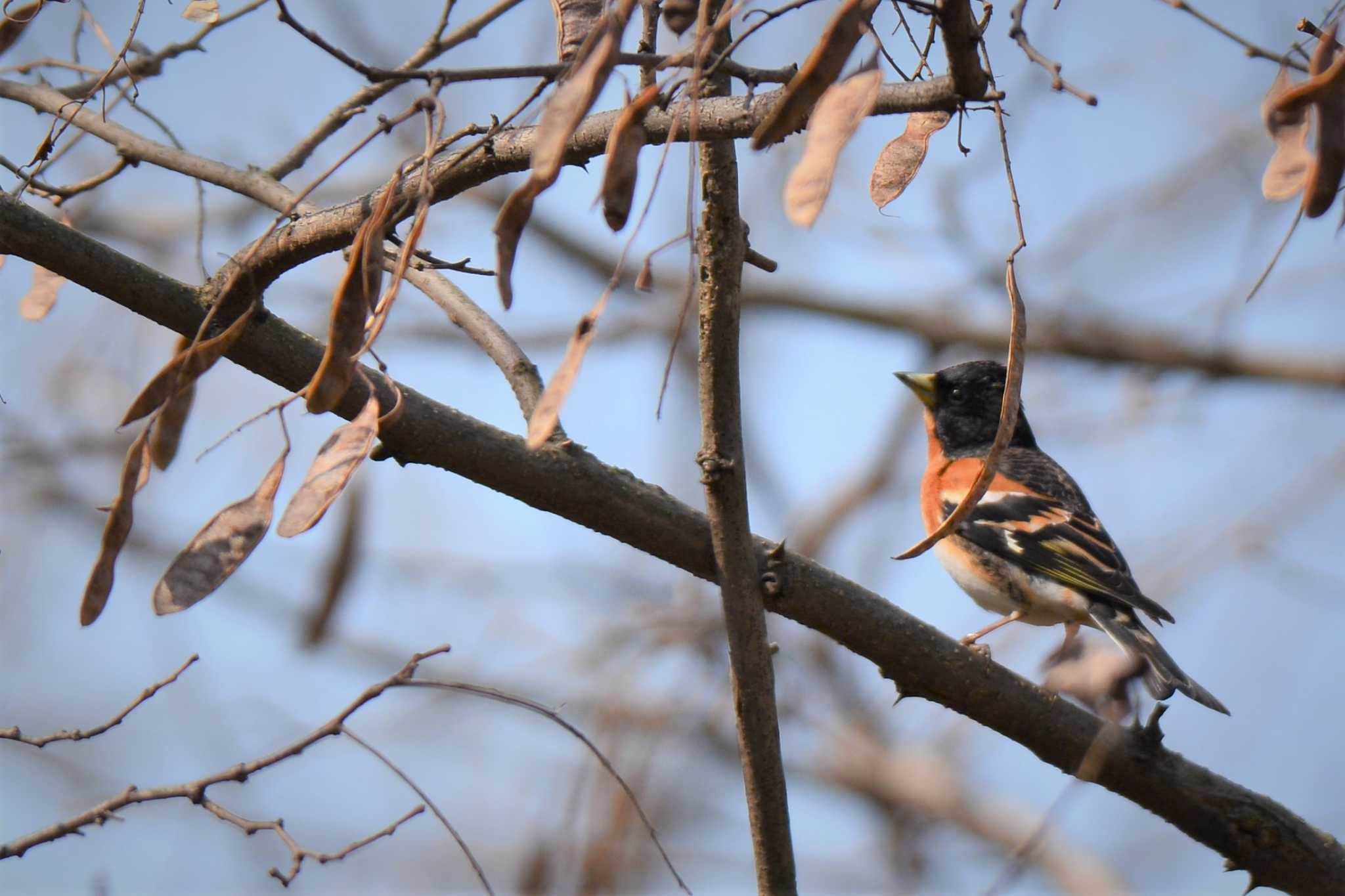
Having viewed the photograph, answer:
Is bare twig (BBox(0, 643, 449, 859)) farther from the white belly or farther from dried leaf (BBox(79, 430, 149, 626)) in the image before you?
the white belly

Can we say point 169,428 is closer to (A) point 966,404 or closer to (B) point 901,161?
(B) point 901,161

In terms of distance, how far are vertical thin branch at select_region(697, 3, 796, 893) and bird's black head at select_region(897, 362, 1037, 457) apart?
13.0ft

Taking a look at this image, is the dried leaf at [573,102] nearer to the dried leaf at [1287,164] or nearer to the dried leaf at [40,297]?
the dried leaf at [1287,164]

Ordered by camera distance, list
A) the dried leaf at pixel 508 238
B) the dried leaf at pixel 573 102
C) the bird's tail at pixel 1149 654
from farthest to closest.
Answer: the bird's tail at pixel 1149 654 < the dried leaf at pixel 508 238 < the dried leaf at pixel 573 102

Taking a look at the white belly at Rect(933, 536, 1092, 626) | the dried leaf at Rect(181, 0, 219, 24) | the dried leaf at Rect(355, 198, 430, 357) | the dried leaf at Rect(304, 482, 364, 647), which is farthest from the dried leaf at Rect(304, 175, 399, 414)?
the white belly at Rect(933, 536, 1092, 626)

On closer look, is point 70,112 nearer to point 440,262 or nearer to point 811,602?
point 440,262

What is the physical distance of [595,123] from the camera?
1862 mm

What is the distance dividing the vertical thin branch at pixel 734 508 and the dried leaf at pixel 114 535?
0.94 meters

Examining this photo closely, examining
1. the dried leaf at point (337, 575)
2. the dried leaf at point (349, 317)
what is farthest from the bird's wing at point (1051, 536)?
the dried leaf at point (349, 317)

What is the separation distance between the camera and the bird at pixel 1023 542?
4.71 meters

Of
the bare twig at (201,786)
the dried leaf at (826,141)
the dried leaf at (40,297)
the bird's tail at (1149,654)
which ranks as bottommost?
the bare twig at (201,786)

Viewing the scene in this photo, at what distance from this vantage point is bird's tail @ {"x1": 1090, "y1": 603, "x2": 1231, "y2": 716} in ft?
13.3


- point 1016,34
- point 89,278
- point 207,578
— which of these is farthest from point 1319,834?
point 89,278

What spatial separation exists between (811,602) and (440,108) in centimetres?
129
